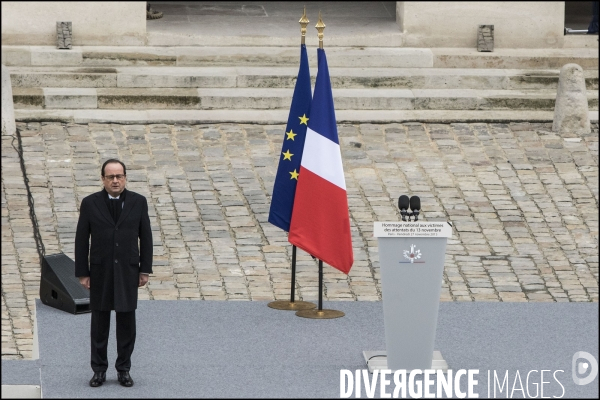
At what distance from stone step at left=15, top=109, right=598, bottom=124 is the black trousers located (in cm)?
743

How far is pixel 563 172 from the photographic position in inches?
611

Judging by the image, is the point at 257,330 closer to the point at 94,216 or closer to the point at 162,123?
the point at 94,216

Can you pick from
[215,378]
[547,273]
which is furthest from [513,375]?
[547,273]

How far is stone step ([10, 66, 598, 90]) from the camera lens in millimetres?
17172

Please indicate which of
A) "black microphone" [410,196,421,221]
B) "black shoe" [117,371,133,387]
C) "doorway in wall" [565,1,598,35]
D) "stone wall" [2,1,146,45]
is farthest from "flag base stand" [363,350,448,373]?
"doorway in wall" [565,1,598,35]

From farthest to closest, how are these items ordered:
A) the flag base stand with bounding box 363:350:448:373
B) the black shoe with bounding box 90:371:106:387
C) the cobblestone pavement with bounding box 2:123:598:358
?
the cobblestone pavement with bounding box 2:123:598:358, the flag base stand with bounding box 363:350:448:373, the black shoe with bounding box 90:371:106:387

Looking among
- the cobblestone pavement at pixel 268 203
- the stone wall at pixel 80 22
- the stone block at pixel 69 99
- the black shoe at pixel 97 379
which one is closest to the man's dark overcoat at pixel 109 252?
the black shoe at pixel 97 379

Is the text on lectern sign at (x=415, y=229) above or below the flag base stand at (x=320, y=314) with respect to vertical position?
above

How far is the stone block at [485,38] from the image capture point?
18.5 meters

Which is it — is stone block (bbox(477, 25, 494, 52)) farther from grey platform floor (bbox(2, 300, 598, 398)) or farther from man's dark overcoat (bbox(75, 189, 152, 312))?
man's dark overcoat (bbox(75, 189, 152, 312))

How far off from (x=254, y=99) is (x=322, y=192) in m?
5.89

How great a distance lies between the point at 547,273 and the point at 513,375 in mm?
3240

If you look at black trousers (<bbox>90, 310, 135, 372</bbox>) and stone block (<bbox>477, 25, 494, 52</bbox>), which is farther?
stone block (<bbox>477, 25, 494, 52</bbox>)

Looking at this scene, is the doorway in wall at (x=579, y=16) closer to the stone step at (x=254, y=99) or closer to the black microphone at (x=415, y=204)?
the stone step at (x=254, y=99)
